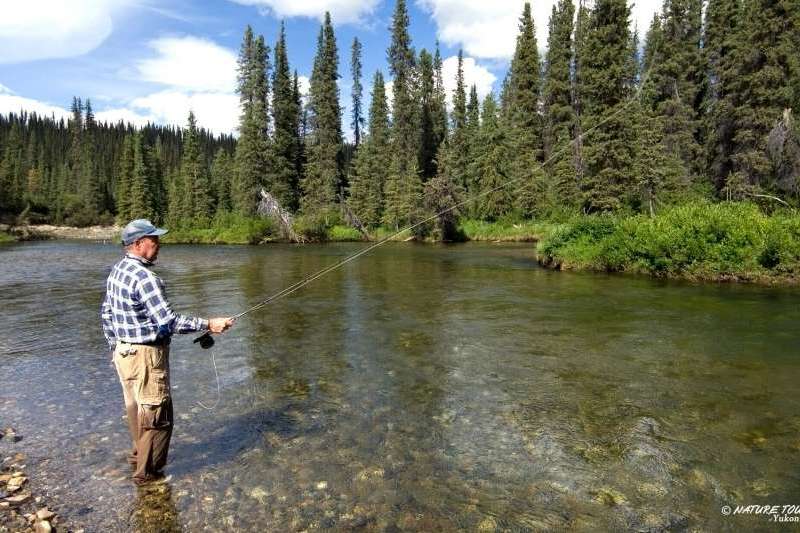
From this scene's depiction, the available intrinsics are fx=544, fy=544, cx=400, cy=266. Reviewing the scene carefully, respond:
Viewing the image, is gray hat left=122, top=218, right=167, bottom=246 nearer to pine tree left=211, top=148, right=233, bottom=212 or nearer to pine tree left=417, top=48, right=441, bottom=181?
pine tree left=417, top=48, right=441, bottom=181

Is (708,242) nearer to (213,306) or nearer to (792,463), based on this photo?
(792,463)

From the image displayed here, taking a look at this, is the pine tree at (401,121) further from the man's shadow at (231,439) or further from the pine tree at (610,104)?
the man's shadow at (231,439)

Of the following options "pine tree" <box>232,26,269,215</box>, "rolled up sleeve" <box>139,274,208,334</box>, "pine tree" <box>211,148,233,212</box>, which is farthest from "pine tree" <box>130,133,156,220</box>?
"rolled up sleeve" <box>139,274,208,334</box>

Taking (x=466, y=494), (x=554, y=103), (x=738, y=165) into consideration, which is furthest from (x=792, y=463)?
(x=554, y=103)

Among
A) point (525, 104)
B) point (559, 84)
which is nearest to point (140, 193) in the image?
point (525, 104)

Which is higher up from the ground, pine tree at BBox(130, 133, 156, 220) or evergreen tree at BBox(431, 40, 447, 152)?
evergreen tree at BBox(431, 40, 447, 152)

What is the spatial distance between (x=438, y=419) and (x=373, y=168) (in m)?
54.8

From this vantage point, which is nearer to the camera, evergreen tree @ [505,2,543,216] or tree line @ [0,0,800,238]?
tree line @ [0,0,800,238]

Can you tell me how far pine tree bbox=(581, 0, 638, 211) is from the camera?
97.9ft

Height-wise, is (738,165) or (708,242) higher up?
(738,165)

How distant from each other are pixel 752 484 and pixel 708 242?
15.7m

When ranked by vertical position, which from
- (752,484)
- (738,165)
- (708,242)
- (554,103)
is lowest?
(752,484)

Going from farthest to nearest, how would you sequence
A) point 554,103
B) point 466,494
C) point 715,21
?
1. point 554,103
2. point 715,21
3. point 466,494

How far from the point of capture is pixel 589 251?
23.2 metres
